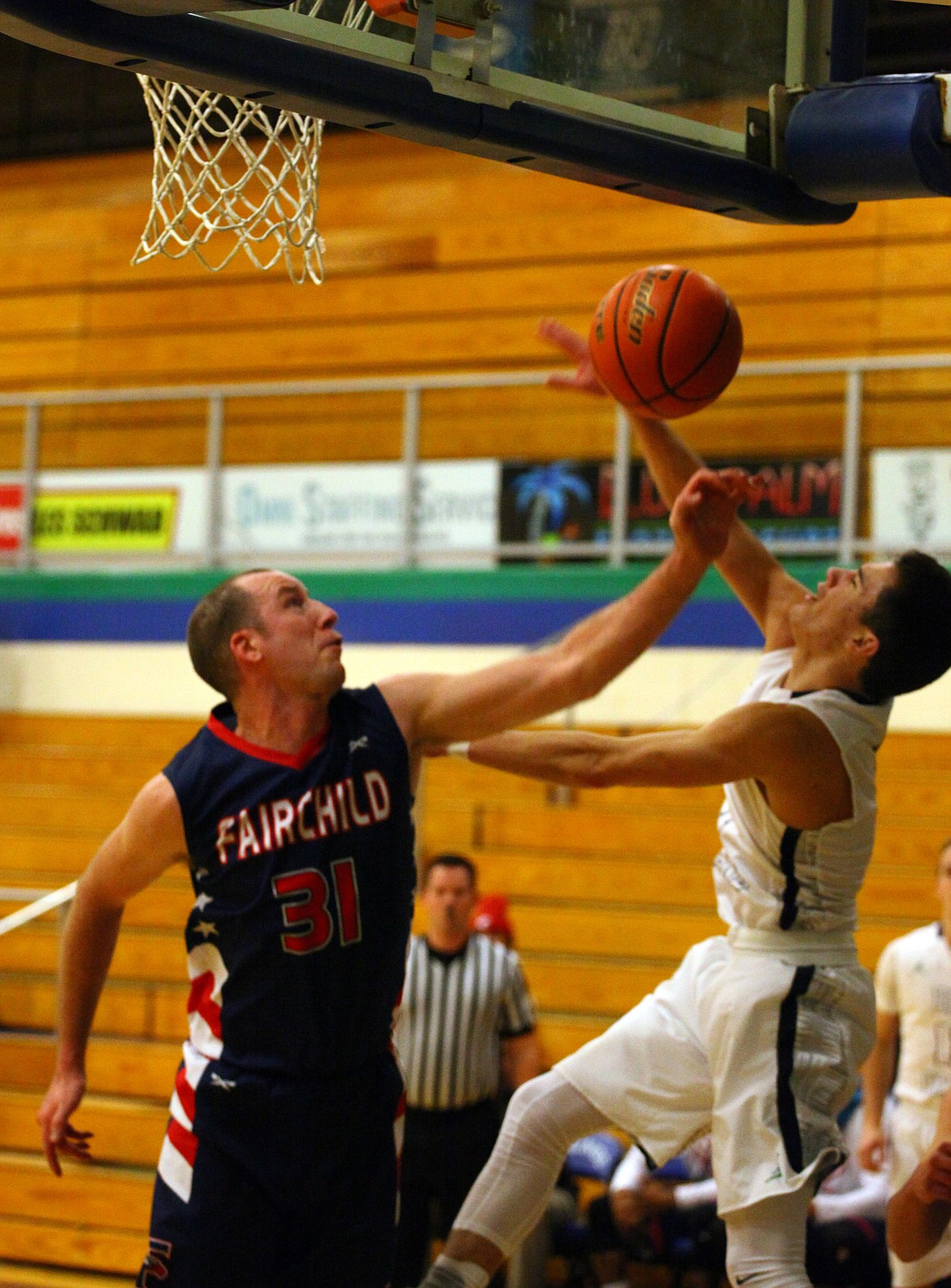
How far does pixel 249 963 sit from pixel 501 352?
805 cm

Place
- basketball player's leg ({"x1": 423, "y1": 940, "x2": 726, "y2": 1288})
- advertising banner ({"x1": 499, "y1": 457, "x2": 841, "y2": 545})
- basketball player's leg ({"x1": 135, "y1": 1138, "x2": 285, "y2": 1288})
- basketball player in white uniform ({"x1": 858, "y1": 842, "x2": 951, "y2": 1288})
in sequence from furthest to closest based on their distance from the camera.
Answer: advertising banner ({"x1": 499, "y1": 457, "x2": 841, "y2": 545}) < basketball player in white uniform ({"x1": 858, "y1": 842, "x2": 951, "y2": 1288}) < basketball player's leg ({"x1": 423, "y1": 940, "x2": 726, "y2": 1288}) < basketball player's leg ({"x1": 135, "y1": 1138, "x2": 285, "y2": 1288})

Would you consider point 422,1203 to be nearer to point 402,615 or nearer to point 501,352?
point 402,615

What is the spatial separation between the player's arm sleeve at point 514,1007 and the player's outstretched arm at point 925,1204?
108 inches

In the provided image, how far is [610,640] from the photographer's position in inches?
122

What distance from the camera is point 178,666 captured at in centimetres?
955

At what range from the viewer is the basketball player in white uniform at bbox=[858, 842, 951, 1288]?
527 cm

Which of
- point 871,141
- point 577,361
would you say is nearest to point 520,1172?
point 577,361

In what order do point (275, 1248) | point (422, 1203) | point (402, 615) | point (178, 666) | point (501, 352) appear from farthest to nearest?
point (501, 352) < point (178, 666) < point (402, 615) < point (422, 1203) < point (275, 1248)

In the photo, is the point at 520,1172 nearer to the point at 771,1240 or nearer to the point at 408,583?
the point at 771,1240

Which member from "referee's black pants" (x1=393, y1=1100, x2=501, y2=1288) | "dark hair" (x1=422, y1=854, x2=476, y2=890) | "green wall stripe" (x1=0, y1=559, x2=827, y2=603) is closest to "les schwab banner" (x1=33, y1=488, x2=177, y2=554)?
"green wall stripe" (x1=0, y1=559, x2=827, y2=603)

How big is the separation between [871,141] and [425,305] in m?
8.07

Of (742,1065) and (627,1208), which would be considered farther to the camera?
(627,1208)

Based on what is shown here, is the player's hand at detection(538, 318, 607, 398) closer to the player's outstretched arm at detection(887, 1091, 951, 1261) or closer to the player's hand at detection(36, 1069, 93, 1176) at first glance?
the player's outstretched arm at detection(887, 1091, 951, 1261)

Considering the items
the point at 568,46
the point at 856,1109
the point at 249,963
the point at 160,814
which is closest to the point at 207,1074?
the point at 249,963
